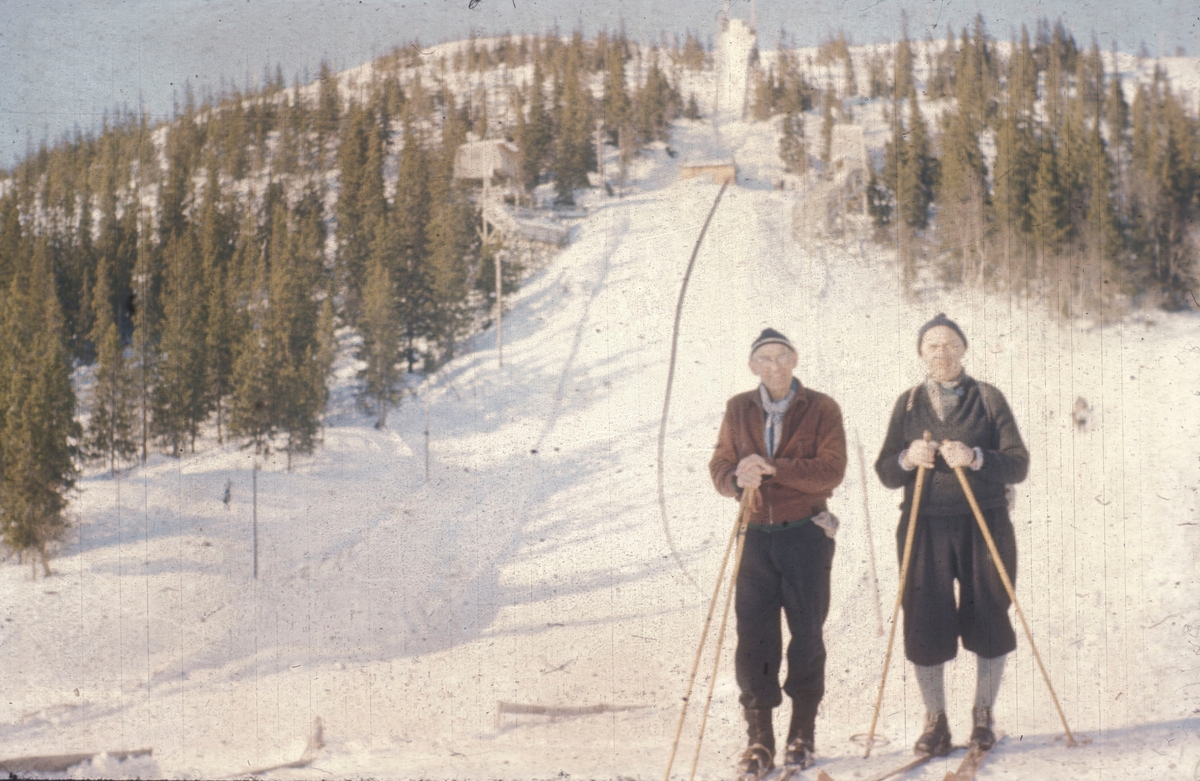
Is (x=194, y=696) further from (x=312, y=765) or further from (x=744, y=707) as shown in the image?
(x=744, y=707)

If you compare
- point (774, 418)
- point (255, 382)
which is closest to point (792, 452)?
point (774, 418)

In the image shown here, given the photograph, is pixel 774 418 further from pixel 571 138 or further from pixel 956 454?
pixel 571 138

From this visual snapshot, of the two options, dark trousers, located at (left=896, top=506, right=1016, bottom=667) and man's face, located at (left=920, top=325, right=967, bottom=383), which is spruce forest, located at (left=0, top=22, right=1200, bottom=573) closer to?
man's face, located at (left=920, top=325, right=967, bottom=383)

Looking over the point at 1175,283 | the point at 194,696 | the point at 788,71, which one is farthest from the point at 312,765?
the point at 1175,283

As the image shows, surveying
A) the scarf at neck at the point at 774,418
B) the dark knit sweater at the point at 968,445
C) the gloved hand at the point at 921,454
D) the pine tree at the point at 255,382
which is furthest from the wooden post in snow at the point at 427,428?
the gloved hand at the point at 921,454

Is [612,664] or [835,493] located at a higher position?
[835,493]

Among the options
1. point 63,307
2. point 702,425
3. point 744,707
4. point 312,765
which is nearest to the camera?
point 744,707
